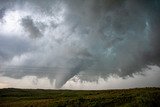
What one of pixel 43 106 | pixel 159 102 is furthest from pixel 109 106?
pixel 43 106

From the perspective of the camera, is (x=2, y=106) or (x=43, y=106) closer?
(x=43, y=106)

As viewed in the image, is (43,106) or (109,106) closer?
(109,106)

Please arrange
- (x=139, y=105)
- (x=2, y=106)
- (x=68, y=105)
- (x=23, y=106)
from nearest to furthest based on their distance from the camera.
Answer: (x=139, y=105) < (x=68, y=105) < (x=23, y=106) < (x=2, y=106)

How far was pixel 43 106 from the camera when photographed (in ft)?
334

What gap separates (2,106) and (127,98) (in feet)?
208

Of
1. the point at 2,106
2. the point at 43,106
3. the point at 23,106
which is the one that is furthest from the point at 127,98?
the point at 2,106

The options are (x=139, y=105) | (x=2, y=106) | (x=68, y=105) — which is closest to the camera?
(x=139, y=105)

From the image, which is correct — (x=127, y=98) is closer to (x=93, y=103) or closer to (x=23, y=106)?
(x=93, y=103)

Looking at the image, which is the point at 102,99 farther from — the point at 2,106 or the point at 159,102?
the point at 2,106

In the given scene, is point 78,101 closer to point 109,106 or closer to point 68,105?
point 68,105

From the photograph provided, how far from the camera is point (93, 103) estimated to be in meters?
97.1

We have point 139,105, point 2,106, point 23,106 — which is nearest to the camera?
point 139,105

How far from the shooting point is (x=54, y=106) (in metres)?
99.0

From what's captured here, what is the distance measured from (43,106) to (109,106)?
94.0 ft
